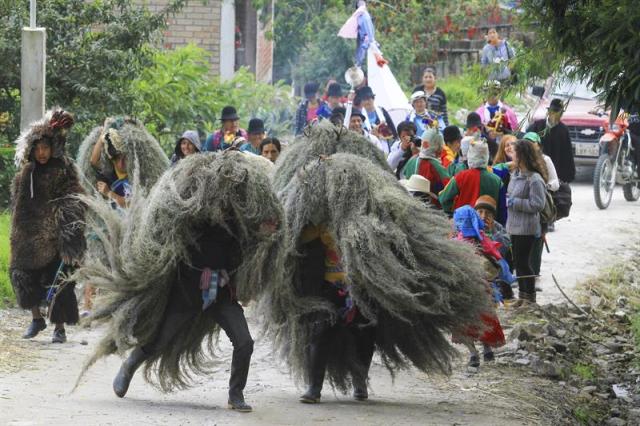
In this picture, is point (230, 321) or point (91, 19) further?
point (91, 19)

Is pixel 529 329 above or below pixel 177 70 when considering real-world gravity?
below

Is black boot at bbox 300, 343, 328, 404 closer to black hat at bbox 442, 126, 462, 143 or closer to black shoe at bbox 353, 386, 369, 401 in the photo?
black shoe at bbox 353, 386, 369, 401

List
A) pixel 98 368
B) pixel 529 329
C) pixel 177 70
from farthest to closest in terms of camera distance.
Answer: pixel 177 70
pixel 529 329
pixel 98 368

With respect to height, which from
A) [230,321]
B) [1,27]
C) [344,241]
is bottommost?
[230,321]

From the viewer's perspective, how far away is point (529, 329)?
482 inches

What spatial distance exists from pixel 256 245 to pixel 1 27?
8081 mm

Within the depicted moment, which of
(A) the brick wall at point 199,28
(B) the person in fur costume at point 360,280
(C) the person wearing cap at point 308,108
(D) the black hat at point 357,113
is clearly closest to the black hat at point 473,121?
(D) the black hat at point 357,113

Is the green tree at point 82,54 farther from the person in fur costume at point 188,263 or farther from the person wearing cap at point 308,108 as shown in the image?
the person in fur costume at point 188,263

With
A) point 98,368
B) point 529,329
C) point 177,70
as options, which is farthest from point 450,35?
point 98,368

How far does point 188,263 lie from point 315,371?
1.20m

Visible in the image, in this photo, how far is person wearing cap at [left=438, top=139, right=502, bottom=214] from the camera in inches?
458

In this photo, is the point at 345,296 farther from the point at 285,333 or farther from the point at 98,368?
the point at 98,368

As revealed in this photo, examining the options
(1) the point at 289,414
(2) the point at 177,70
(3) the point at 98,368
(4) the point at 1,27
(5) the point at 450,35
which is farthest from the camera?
(5) the point at 450,35

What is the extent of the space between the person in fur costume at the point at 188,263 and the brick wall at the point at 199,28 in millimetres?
14993
